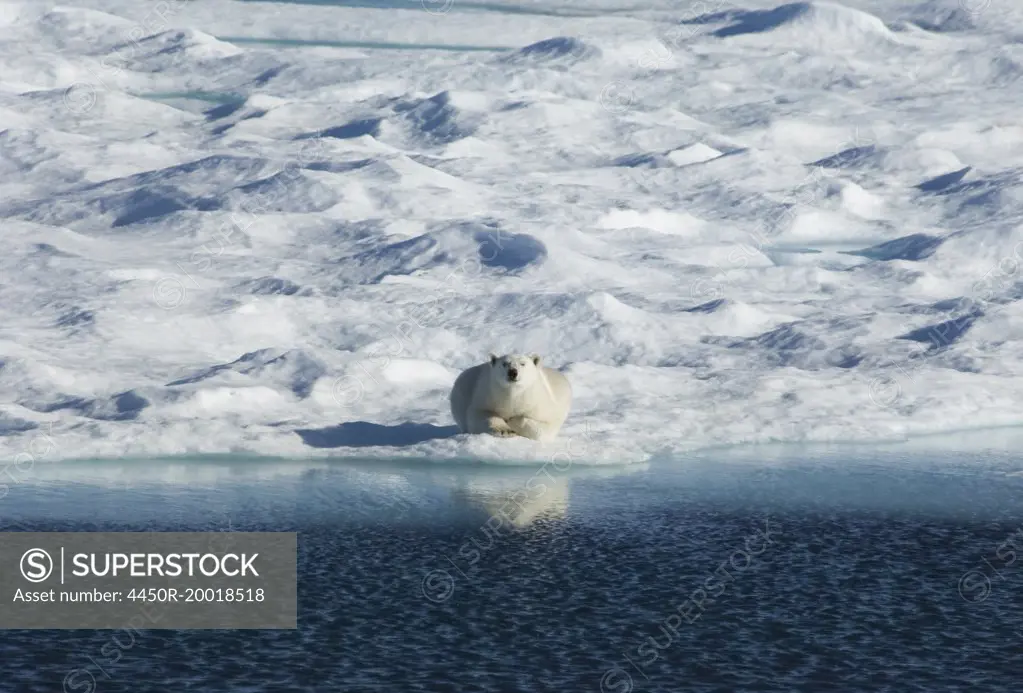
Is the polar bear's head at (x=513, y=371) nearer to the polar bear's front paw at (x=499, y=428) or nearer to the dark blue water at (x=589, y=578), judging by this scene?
the polar bear's front paw at (x=499, y=428)

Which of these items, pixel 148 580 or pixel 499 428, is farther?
pixel 499 428

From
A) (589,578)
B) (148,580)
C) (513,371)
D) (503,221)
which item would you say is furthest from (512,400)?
(503,221)

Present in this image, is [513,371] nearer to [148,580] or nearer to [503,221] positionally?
[148,580]

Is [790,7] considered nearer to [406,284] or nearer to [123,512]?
[406,284]

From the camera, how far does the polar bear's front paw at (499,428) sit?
585 inches

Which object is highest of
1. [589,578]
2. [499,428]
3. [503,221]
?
[503,221]

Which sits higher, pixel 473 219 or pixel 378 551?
pixel 473 219

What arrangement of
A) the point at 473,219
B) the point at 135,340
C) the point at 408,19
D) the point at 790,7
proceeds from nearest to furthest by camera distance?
the point at 135,340, the point at 473,219, the point at 790,7, the point at 408,19

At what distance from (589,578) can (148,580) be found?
324 centimetres

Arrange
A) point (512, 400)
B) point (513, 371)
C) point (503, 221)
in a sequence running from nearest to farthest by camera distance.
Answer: point (513, 371), point (512, 400), point (503, 221)

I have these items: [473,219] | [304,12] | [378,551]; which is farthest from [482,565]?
[304,12]

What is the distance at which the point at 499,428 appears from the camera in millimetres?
14859

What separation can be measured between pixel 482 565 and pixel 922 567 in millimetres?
3442

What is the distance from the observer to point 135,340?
19.9 m
